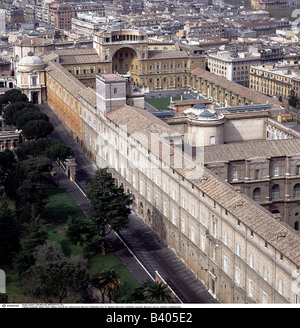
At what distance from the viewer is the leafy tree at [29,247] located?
5966 centimetres

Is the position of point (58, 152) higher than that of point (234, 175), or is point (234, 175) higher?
point (234, 175)

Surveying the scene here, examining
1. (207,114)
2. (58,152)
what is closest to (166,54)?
(58,152)

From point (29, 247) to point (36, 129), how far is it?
4345cm

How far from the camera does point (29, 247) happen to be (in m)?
61.5

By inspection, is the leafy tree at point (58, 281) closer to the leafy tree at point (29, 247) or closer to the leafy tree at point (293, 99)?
the leafy tree at point (29, 247)

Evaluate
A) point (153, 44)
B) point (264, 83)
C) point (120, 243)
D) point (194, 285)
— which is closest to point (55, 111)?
point (153, 44)

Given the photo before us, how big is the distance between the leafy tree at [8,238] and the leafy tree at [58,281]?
13.4m

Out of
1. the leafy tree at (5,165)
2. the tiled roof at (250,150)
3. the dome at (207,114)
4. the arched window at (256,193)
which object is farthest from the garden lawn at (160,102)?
the arched window at (256,193)

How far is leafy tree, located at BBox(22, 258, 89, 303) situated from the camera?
162 ft

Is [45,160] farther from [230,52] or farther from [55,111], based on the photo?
[230,52]

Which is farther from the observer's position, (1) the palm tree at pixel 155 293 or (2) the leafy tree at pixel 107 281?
(2) the leafy tree at pixel 107 281

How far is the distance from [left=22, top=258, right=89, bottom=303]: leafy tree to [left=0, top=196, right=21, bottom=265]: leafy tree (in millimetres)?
13384

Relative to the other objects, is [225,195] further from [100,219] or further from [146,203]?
[146,203]

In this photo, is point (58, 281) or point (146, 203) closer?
point (58, 281)
